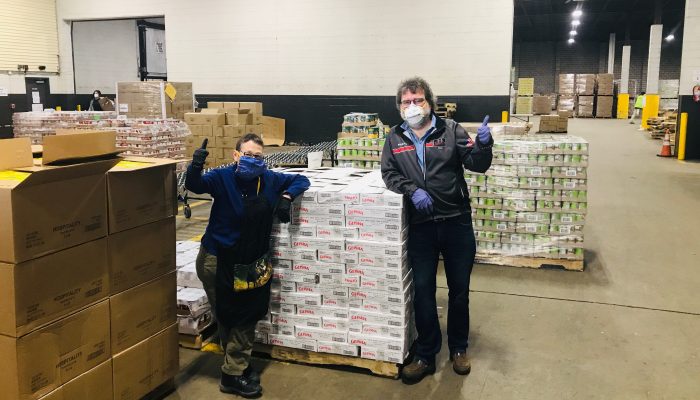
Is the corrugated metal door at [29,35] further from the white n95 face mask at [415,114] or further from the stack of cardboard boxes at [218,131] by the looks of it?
the white n95 face mask at [415,114]

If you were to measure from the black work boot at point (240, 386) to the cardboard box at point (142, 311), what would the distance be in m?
0.51

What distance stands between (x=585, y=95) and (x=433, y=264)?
3082 cm

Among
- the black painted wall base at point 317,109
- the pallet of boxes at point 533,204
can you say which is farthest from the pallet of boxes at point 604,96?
the pallet of boxes at point 533,204

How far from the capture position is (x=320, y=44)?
51.8 feet

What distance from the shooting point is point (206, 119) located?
490 inches

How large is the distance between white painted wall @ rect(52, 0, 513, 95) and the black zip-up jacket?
1130 cm

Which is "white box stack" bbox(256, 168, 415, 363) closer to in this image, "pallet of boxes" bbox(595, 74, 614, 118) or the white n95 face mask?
the white n95 face mask

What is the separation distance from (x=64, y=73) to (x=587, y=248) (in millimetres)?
16454

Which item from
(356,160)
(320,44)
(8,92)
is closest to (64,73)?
(8,92)

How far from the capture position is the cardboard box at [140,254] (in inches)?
125

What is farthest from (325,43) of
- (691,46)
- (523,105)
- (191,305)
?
(523,105)

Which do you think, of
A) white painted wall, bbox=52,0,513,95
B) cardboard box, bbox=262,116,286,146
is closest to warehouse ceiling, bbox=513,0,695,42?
white painted wall, bbox=52,0,513,95

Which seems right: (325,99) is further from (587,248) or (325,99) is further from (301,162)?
(587,248)

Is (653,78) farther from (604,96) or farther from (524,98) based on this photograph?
(604,96)
